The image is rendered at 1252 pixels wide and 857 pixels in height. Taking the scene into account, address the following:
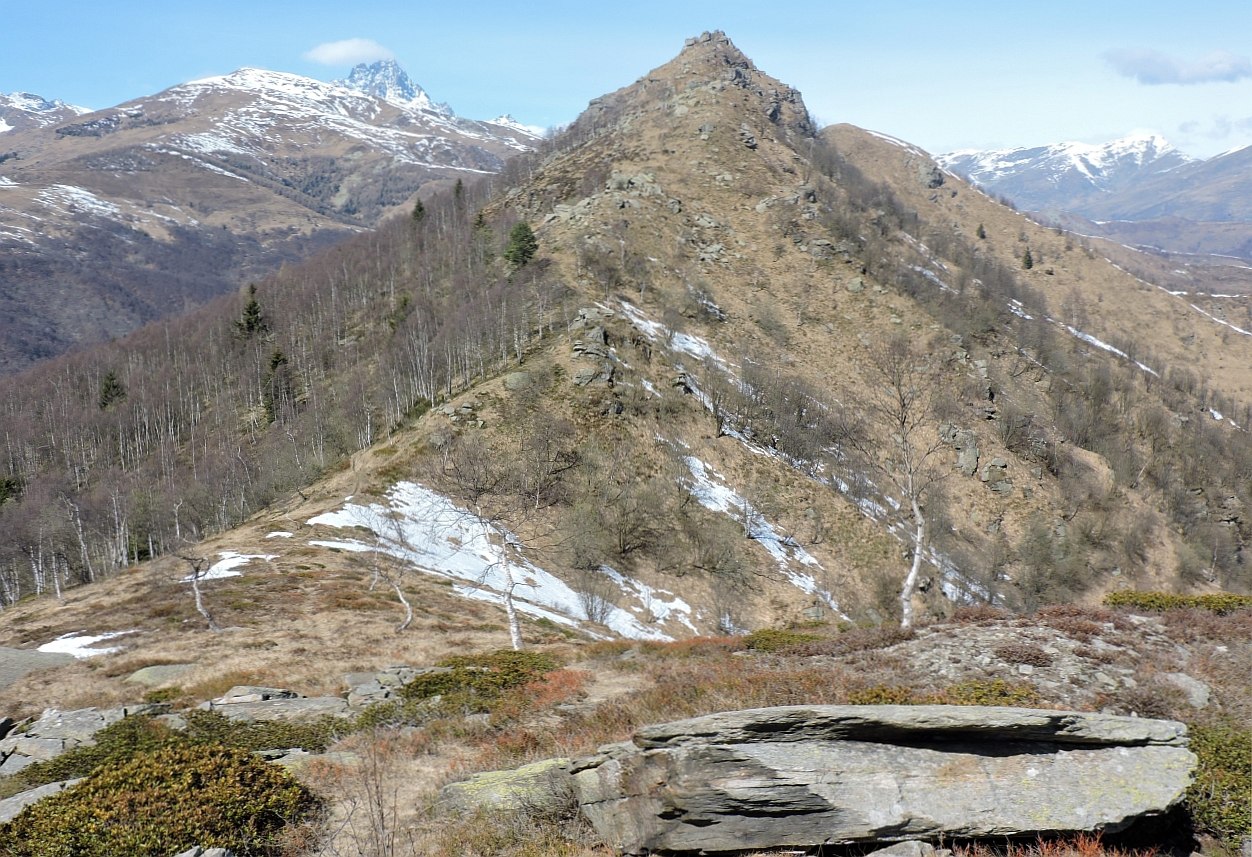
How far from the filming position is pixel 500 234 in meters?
143

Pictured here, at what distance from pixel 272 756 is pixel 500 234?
137890mm

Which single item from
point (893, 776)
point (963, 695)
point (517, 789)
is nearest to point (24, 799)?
point (517, 789)

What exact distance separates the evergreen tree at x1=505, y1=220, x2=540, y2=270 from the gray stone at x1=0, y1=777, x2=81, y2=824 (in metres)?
110

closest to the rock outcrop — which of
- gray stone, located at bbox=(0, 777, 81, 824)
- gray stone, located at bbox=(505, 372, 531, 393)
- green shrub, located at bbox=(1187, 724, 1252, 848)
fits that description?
gray stone, located at bbox=(0, 777, 81, 824)

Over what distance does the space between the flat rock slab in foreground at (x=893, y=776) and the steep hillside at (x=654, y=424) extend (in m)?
20.3

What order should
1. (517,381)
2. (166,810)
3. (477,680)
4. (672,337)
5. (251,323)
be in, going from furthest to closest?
(251,323)
(672,337)
(517,381)
(477,680)
(166,810)

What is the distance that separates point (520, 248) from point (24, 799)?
112 metres

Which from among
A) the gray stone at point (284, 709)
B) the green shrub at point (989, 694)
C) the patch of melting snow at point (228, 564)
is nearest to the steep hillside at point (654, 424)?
the patch of melting snow at point (228, 564)

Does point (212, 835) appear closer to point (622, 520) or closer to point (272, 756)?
point (272, 756)

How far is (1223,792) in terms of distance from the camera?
9.73 metres

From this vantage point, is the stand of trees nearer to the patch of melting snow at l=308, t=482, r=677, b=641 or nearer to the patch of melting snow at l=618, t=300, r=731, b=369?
the patch of melting snow at l=618, t=300, r=731, b=369

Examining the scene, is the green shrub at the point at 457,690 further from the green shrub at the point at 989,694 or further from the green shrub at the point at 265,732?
the green shrub at the point at 989,694

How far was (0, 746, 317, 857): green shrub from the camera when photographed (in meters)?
10.0

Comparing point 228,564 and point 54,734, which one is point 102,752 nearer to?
point 54,734
